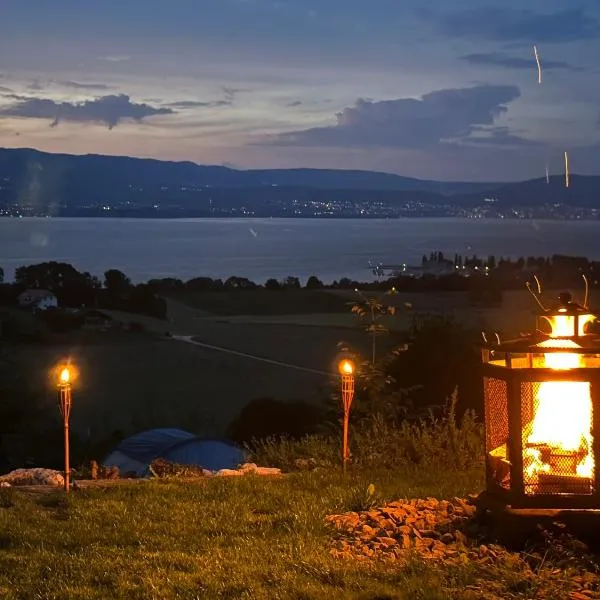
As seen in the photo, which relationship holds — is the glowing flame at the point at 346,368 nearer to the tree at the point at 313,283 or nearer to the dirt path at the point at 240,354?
the dirt path at the point at 240,354

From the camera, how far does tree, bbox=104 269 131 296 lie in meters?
30.5

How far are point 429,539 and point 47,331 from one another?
20.6 metres

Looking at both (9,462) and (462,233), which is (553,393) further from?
(462,233)

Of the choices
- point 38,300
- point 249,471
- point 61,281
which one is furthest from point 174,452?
point 61,281

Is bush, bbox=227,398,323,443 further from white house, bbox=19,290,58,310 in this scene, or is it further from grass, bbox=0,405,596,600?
white house, bbox=19,290,58,310

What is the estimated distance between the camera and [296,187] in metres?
47.0

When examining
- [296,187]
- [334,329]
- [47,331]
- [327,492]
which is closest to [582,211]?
[334,329]

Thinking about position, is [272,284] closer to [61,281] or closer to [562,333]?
[61,281]

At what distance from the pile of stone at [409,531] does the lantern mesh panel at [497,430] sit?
333 millimetres

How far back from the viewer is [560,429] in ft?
16.1

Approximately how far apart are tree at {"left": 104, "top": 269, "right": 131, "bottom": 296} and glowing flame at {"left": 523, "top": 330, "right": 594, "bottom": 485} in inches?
1020

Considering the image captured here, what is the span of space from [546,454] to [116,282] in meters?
27.7

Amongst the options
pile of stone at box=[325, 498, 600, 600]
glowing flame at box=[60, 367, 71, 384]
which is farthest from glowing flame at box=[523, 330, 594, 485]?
glowing flame at box=[60, 367, 71, 384]

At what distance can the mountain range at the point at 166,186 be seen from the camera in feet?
132
